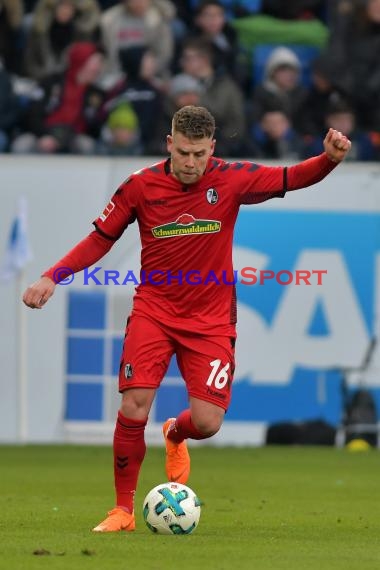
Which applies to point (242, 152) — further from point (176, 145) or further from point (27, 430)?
point (176, 145)

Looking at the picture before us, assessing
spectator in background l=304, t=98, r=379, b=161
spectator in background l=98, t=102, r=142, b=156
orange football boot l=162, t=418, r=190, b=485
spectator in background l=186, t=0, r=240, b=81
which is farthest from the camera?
spectator in background l=186, t=0, r=240, b=81

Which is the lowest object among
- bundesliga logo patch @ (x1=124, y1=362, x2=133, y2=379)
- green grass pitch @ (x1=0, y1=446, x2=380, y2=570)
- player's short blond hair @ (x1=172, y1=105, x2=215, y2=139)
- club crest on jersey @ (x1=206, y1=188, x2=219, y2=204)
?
green grass pitch @ (x1=0, y1=446, x2=380, y2=570)

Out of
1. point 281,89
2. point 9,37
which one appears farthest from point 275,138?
point 9,37

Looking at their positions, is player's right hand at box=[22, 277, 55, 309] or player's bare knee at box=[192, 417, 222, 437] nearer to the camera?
player's right hand at box=[22, 277, 55, 309]

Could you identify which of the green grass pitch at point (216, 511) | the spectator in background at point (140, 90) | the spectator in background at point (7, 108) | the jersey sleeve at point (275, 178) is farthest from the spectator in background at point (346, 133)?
the jersey sleeve at point (275, 178)

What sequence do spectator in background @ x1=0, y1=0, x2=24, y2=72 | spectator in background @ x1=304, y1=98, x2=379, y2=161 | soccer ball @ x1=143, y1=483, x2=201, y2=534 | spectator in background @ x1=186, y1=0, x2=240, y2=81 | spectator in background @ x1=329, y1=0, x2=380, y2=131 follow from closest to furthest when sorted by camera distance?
soccer ball @ x1=143, y1=483, x2=201, y2=534 < spectator in background @ x1=304, y1=98, x2=379, y2=161 < spectator in background @ x1=329, y1=0, x2=380, y2=131 < spectator in background @ x1=186, y1=0, x2=240, y2=81 < spectator in background @ x1=0, y1=0, x2=24, y2=72

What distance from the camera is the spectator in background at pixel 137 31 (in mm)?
19125

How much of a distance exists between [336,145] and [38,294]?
1811 mm

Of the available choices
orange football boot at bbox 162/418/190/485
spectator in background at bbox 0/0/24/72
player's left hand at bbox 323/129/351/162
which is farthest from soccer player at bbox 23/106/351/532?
spectator in background at bbox 0/0/24/72

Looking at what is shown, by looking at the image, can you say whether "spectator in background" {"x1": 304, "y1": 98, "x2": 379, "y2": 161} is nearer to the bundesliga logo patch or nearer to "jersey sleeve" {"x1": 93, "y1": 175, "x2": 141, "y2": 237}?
"jersey sleeve" {"x1": 93, "y1": 175, "x2": 141, "y2": 237}

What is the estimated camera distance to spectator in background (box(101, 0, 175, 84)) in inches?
753

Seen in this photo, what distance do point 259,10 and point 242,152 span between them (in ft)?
10.3

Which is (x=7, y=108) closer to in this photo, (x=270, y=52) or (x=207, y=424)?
(x=270, y=52)

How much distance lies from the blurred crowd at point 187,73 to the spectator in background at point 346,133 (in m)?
0.02
